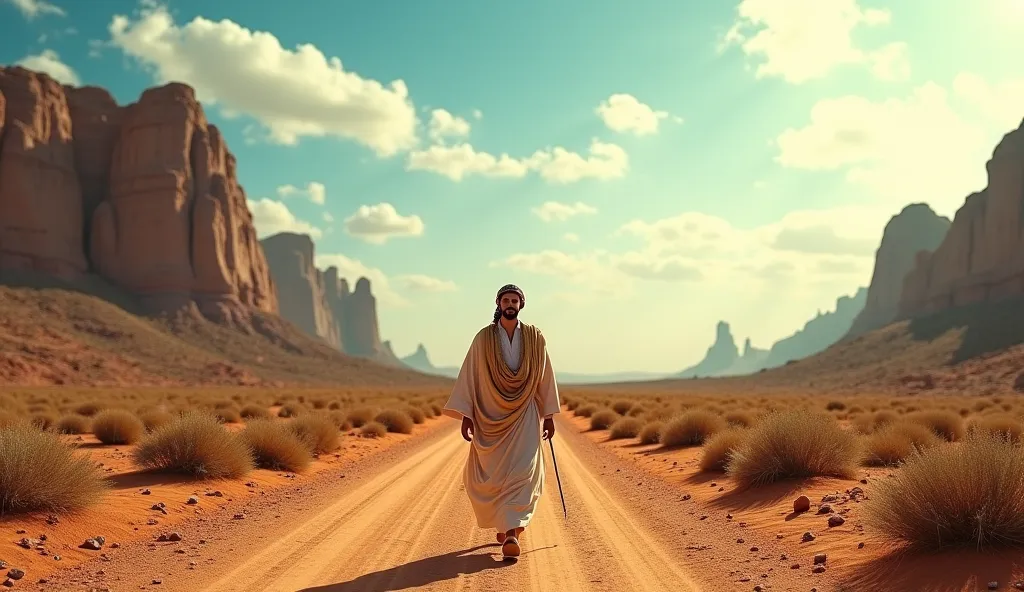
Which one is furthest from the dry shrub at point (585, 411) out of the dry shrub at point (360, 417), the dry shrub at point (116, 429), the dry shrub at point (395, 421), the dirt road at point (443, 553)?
the dirt road at point (443, 553)

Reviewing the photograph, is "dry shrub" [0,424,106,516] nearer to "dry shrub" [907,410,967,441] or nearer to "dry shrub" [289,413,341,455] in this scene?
"dry shrub" [289,413,341,455]

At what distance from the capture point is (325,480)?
13.5 m

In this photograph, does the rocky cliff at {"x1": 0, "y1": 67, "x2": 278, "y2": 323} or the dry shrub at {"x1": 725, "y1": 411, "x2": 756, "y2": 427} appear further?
the rocky cliff at {"x1": 0, "y1": 67, "x2": 278, "y2": 323}

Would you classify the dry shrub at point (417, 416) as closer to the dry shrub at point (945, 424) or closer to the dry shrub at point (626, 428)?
the dry shrub at point (626, 428)

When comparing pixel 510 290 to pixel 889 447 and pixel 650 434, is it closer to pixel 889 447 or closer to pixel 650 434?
pixel 889 447

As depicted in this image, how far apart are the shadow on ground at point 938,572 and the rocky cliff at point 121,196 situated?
286 ft

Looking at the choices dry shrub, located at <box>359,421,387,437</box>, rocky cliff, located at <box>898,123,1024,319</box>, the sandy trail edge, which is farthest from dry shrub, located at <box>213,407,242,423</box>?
rocky cliff, located at <box>898,123,1024,319</box>

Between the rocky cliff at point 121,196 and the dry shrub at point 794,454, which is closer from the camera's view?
the dry shrub at point 794,454

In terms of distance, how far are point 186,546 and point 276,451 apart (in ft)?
22.5

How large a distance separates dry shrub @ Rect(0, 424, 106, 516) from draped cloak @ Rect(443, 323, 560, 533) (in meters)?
4.54

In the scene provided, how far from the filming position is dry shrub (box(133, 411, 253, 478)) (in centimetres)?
1209

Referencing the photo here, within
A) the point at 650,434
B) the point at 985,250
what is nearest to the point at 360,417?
the point at 650,434

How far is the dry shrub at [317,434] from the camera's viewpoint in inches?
677

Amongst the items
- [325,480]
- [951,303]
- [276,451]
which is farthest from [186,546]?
[951,303]
